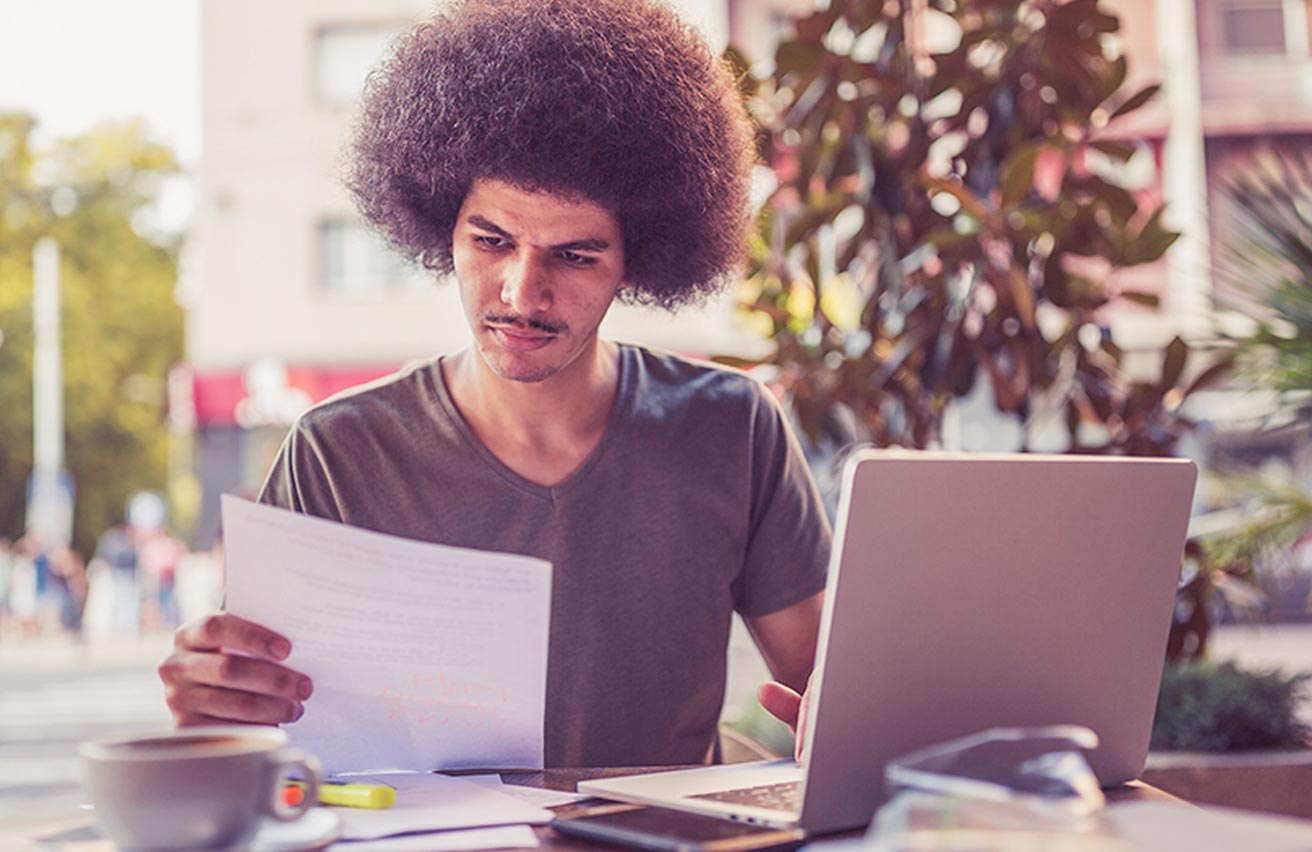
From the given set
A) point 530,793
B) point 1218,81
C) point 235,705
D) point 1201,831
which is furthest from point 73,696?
point 1218,81

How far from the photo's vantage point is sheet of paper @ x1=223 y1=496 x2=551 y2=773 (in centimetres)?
109

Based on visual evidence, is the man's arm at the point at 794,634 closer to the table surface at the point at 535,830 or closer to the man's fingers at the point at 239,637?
the table surface at the point at 535,830

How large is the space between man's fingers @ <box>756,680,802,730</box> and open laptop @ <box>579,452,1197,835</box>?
212 mm

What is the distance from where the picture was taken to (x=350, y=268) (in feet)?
37.3

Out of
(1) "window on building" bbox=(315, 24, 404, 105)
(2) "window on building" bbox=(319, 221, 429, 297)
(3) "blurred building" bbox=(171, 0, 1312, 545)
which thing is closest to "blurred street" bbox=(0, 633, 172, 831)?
(3) "blurred building" bbox=(171, 0, 1312, 545)

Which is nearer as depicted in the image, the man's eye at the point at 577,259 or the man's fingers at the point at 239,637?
the man's fingers at the point at 239,637

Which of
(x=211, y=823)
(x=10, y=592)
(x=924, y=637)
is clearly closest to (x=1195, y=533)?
(x=924, y=637)

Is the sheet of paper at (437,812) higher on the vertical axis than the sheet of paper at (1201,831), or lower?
lower

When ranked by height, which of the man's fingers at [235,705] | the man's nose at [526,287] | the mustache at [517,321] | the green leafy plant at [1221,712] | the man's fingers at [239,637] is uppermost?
the man's nose at [526,287]

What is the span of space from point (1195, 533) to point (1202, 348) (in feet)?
1.22

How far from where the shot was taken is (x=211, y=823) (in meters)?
0.82

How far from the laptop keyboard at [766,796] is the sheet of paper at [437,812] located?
136 millimetres

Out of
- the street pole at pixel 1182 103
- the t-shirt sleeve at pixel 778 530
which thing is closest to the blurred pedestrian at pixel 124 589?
the street pole at pixel 1182 103

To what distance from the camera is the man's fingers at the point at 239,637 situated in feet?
3.59
